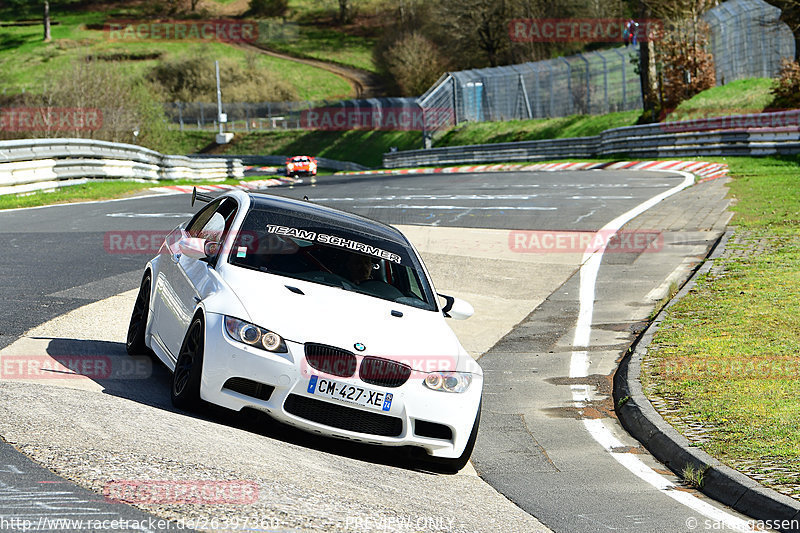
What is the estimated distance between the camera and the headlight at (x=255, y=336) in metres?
6.31

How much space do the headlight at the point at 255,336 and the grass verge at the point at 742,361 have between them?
3032 mm

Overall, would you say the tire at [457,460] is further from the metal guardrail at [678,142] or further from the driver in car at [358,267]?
the metal guardrail at [678,142]

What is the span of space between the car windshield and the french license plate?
1.24 m

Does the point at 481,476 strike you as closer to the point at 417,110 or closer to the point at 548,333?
the point at 548,333

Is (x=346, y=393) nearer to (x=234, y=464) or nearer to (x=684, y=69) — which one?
(x=234, y=464)

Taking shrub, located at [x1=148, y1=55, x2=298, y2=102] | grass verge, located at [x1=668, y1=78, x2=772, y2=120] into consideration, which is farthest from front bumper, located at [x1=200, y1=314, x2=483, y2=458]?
shrub, located at [x1=148, y1=55, x2=298, y2=102]

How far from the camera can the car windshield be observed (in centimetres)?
746

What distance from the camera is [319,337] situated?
637cm

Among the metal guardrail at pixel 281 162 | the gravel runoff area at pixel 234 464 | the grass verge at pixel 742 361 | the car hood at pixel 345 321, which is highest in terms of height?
the car hood at pixel 345 321

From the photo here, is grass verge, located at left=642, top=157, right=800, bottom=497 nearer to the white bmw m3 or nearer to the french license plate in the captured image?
the white bmw m3

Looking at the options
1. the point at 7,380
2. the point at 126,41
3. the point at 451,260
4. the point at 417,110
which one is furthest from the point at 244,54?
the point at 7,380

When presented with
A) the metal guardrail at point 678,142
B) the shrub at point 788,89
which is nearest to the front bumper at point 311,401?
the metal guardrail at point 678,142

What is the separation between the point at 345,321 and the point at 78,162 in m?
22.3

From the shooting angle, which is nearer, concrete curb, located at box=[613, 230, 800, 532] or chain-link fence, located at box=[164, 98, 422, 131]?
concrete curb, located at box=[613, 230, 800, 532]
